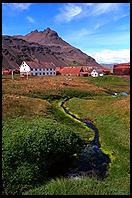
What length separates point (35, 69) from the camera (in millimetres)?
125188

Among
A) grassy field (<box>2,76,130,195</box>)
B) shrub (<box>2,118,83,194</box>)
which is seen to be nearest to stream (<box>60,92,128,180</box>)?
grassy field (<box>2,76,130,195</box>)

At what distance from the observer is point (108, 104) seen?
38.7m

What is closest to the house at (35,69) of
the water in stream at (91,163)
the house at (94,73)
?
the house at (94,73)

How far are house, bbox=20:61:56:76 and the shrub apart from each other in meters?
101

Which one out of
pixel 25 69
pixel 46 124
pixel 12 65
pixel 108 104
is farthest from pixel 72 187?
pixel 12 65

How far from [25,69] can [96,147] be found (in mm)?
102322

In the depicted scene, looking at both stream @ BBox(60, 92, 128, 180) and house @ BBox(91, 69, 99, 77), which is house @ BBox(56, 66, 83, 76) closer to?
house @ BBox(91, 69, 99, 77)

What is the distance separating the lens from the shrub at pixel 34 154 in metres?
15.7

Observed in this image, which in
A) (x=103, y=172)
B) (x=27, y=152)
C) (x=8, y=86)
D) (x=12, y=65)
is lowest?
(x=103, y=172)

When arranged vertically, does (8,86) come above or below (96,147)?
above

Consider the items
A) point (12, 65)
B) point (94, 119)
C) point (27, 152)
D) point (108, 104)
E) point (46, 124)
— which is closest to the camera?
point (27, 152)

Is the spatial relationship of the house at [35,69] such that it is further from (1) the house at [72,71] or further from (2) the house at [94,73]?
(2) the house at [94,73]

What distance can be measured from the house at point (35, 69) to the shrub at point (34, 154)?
10051 cm

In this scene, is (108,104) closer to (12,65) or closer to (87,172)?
(87,172)
